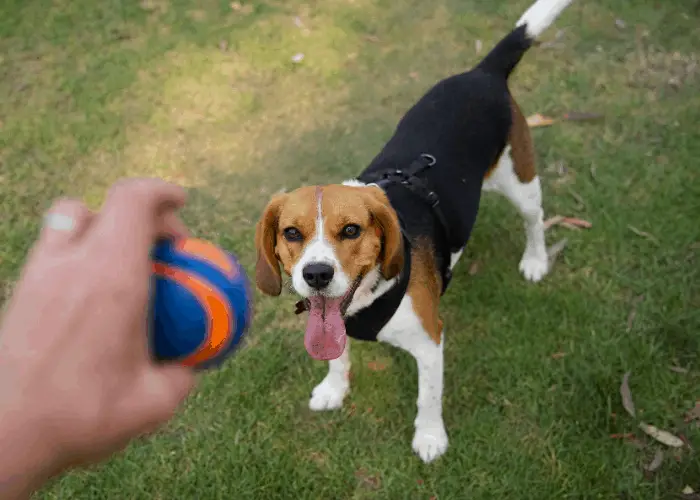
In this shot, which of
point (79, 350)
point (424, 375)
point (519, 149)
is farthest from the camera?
point (519, 149)

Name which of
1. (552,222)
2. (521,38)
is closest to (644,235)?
(552,222)

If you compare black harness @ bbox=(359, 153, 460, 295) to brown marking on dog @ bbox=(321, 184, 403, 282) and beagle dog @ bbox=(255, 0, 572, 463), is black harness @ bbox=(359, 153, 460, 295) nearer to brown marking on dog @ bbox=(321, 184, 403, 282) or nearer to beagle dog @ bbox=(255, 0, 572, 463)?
beagle dog @ bbox=(255, 0, 572, 463)

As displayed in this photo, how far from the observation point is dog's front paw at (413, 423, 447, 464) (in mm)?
3408

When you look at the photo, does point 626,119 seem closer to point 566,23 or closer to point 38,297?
point 566,23

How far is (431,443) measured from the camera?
134 inches

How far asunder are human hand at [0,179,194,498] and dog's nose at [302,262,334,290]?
135 cm

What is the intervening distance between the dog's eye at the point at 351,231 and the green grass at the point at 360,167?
57.8 inches

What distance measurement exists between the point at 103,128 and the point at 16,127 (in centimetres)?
78

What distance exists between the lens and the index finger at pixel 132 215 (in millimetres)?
1069

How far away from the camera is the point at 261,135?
5305 millimetres

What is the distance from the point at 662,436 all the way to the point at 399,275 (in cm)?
177

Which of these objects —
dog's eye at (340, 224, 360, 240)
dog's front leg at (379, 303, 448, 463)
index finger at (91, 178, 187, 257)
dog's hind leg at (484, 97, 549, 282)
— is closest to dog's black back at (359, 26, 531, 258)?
dog's hind leg at (484, 97, 549, 282)

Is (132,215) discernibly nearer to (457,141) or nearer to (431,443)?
(457,141)

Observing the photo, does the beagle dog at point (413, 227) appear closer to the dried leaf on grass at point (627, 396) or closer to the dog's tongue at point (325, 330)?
the dog's tongue at point (325, 330)
